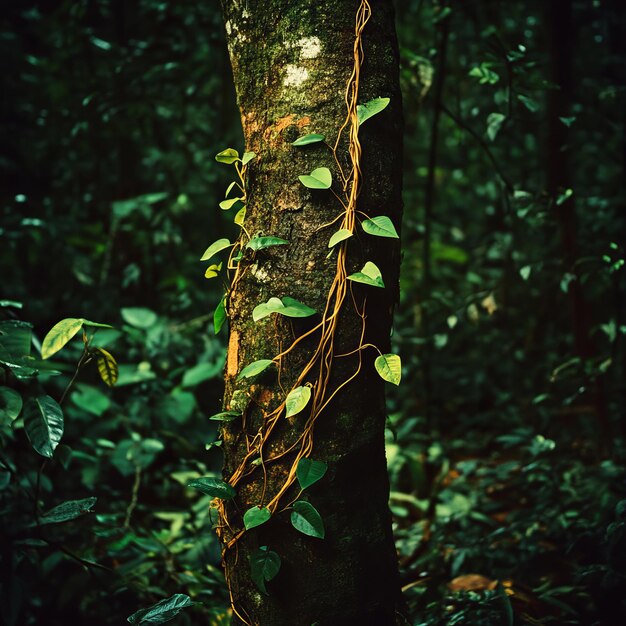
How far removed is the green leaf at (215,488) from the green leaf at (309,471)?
0.17 m

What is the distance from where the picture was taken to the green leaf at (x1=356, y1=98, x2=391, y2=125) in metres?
1.04

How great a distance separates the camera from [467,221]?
5293mm

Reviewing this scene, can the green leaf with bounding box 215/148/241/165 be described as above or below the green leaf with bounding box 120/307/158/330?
above

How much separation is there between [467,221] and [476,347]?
1.61 m

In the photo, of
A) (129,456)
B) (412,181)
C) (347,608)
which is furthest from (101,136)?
(347,608)

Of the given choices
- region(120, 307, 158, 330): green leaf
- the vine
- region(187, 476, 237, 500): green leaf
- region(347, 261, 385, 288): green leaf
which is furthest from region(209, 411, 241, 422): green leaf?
region(120, 307, 158, 330): green leaf

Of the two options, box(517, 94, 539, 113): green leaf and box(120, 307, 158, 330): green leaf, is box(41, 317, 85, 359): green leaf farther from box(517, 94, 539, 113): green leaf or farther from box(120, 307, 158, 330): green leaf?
box(517, 94, 539, 113): green leaf

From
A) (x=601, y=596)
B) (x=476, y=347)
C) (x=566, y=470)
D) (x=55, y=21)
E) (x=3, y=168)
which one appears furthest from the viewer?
(x=476, y=347)

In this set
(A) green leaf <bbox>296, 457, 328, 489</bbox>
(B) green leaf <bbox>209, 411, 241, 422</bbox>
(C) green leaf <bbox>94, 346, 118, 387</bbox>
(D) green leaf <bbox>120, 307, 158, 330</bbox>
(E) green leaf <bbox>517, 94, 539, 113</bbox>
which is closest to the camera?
(A) green leaf <bbox>296, 457, 328, 489</bbox>

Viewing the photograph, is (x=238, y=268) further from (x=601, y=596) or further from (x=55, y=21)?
(x=55, y=21)

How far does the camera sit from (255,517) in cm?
101

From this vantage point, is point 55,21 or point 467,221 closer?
point 55,21

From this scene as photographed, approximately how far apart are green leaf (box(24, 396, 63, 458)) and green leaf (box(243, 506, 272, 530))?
1.47 ft

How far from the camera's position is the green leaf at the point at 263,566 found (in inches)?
39.5
